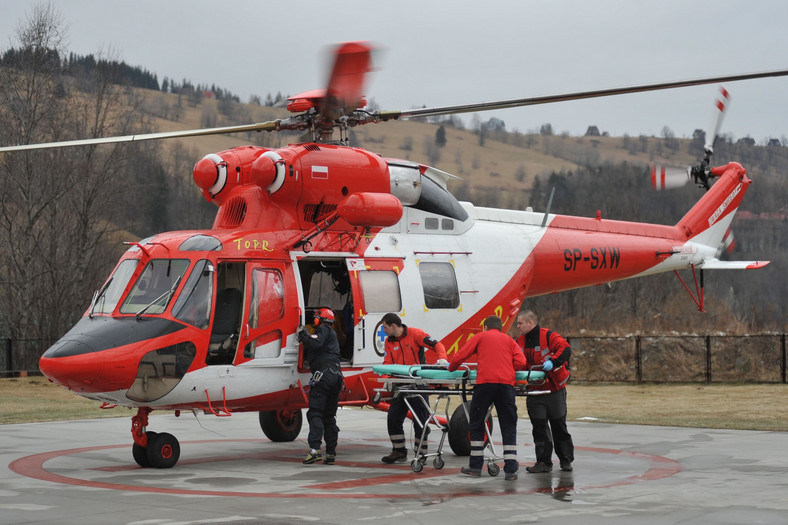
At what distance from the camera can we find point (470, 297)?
1412 cm

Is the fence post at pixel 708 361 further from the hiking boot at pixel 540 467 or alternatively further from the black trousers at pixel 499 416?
the black trousers at pixel 499 416

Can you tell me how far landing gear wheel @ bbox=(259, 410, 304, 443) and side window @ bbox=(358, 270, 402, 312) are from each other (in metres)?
2.73

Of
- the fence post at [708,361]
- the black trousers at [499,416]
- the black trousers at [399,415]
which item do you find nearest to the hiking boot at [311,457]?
the black trousers at [399,415]

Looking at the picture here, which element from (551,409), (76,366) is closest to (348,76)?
(76,366)

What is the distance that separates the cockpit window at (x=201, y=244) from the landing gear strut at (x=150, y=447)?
201 cm

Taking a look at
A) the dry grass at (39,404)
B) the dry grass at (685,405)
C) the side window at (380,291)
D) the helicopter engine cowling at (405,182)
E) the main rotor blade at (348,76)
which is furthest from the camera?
the dry grass at (39,404)

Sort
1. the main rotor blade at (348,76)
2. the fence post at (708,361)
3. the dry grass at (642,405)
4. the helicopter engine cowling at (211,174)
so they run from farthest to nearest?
the fence post at (708,361) → the dry grass at (642,405) → the helicopter engine cowling at (211,174) → the main rotor blade at (348,76)

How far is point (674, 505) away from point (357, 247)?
Answer: 5.90 m

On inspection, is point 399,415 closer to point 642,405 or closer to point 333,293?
point 333,293

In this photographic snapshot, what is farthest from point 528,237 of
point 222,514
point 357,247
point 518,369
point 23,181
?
point 23,181

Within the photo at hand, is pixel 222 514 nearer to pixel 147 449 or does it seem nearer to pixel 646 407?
pixel 147 449

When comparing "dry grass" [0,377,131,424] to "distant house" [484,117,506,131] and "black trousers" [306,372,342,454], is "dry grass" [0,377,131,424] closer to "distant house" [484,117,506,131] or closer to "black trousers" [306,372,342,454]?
"black trousers" [306,372,342,454]

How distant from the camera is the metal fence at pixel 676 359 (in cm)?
2952

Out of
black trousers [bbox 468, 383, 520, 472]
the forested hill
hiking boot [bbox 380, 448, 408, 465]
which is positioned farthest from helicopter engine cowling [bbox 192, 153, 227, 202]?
the forested hill
